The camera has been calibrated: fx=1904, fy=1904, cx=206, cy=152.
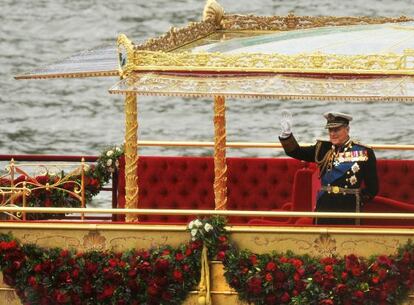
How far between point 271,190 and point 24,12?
32509mm

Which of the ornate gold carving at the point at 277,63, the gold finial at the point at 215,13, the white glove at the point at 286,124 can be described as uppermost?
the gold finial at the point at 215,13

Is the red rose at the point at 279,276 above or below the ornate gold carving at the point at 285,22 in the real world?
below

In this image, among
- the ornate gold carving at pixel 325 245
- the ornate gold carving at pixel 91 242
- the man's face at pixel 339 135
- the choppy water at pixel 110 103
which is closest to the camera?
the ornate gold carving at pixel 325 245

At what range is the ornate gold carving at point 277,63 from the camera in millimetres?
17188

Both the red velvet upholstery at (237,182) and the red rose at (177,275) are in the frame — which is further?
the red velvet upholstery at (237,182)

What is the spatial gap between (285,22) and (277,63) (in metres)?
3.17

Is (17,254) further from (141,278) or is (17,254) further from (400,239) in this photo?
(400,239)

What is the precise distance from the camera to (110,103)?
44500 mm

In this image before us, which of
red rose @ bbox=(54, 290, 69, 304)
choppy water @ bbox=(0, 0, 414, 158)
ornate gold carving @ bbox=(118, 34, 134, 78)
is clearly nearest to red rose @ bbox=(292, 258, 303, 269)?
red rose @ bbox=(54, 290, 69, 304)

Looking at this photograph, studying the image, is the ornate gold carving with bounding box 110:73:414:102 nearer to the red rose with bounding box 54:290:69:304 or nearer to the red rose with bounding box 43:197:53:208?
the red rose with bounding box 54:290:69:304

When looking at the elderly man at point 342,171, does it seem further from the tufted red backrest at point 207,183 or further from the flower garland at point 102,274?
the tufted red backrest at point 207,183

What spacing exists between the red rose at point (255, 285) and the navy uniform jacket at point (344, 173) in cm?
109

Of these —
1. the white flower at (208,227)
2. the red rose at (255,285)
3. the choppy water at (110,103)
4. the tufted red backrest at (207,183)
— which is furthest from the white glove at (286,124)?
the choppy water at (110,103)

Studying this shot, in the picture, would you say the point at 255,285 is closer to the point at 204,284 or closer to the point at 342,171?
the point at 204,284
